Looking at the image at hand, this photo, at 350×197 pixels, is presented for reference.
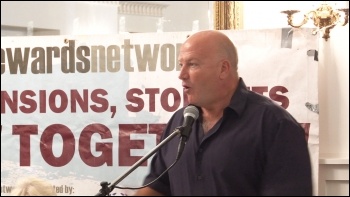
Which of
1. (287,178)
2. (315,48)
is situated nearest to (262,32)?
(315,48)

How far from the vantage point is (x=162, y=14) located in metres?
2.87

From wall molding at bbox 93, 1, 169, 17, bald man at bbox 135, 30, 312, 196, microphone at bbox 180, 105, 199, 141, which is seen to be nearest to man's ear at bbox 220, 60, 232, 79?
bald man at bbox 135, 30, 312, 196

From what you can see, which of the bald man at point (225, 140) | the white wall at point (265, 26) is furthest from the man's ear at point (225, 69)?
the white wall at point (265, 26)

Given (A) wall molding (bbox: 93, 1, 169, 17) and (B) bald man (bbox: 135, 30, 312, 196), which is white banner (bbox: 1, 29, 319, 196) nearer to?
(A) wall molding (bbox: 93, 1, 169, 17)

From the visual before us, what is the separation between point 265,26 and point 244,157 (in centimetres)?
133

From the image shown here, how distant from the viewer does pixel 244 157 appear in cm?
147

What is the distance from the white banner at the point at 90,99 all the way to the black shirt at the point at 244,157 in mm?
875

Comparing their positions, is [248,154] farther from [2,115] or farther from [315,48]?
[2,115]

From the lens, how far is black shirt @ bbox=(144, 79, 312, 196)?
1341 millimetres

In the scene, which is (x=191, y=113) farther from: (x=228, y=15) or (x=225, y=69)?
(x=228, y=15)

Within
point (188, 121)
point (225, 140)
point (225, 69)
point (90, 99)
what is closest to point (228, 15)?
point (90, 99)

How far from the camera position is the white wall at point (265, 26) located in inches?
100

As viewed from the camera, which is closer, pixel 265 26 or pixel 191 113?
pixel 191 113

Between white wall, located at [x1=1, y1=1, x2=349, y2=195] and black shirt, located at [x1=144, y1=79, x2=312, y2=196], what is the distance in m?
1.04
